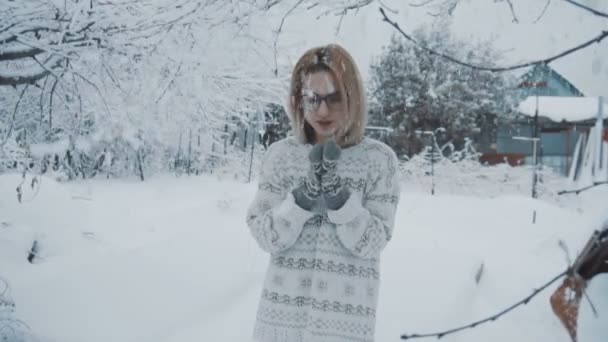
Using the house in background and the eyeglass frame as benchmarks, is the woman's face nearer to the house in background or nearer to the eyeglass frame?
the eyeglass frame

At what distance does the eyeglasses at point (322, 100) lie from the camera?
1526 mm

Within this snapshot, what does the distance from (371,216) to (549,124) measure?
10462 millimetres

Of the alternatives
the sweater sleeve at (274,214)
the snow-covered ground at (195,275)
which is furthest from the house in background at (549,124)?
the sweater sleeve at (274,214)

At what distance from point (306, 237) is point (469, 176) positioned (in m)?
9.60

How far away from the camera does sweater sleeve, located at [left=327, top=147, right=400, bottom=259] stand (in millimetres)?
1396

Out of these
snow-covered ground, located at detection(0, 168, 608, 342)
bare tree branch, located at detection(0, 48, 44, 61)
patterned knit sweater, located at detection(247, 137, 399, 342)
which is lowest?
snow-covered ground, located at detection(0, 168, 608, 342)

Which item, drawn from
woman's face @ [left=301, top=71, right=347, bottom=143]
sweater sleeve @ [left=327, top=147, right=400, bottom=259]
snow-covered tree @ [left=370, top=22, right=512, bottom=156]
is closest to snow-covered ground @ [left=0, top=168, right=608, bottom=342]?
sweater sleeve @ [left=327, top=147, right=400, bottom=259]

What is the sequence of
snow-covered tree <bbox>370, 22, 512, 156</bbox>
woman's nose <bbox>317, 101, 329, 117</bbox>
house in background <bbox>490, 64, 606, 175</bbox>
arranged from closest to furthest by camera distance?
woman's nose <bbox>317, 101, 329, 117</bbox>
house in background <bbox>490, 64, 606, 175</bbox>
snow-covered tree <bbox>370, 22, 512, 156</bbox>

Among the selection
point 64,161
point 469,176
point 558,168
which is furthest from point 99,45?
point 558,168

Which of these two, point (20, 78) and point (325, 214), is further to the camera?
point (20, 78)

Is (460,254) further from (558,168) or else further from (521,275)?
(558,168)

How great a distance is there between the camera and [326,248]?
4.88 feet

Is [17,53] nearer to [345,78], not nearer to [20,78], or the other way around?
[20,78]

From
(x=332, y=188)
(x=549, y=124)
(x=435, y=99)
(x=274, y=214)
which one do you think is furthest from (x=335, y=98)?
(x=435, y=99)
